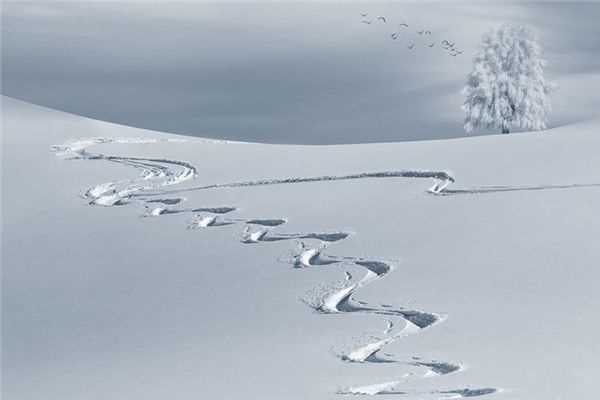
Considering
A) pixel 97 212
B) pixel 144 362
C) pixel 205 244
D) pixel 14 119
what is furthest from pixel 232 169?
pixel 144 362

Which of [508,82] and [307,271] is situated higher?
[508,82]

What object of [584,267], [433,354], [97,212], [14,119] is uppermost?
[14,119]

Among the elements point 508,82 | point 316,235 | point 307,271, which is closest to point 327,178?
point 316,235

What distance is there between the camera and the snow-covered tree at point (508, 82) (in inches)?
1683

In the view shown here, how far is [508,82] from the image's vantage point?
42.6 m

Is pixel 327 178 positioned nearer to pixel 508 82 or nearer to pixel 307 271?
pixel 307 271

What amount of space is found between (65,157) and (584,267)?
11.2 meters

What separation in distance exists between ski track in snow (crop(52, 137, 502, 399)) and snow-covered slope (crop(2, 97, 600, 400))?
34 mm

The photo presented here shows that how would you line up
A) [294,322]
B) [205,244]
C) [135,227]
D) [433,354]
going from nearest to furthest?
[433,354] < [294,322] < [205,244] < [135,227]

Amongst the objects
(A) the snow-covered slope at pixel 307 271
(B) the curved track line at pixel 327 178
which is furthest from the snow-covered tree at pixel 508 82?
(B) the curved track line at pixel 327 178

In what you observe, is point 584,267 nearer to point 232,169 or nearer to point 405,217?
point 405,217

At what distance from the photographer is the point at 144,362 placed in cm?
990

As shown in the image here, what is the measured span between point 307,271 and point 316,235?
5.68ft

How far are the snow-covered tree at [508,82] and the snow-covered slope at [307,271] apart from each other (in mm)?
22840
